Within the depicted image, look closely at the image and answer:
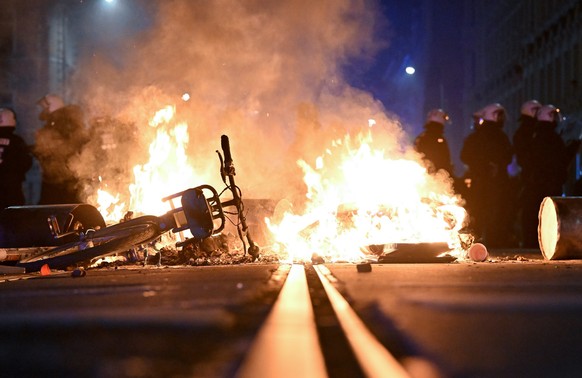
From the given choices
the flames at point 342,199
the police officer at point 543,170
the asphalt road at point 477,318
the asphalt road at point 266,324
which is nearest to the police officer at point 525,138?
the police officer at point 543,170

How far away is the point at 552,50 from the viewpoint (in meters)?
37.4

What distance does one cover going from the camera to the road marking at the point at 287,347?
3.96m

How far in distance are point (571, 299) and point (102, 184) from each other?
12.1 metres

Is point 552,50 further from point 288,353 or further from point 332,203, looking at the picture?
point 288,353

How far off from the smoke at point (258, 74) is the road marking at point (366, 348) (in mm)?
13361

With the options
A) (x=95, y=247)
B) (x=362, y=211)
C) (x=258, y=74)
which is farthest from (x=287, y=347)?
(x=258, y=74)

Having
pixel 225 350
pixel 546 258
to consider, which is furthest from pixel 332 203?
pixel 225 350

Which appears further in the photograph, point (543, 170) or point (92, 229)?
point (543, 170)

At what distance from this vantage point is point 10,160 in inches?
715

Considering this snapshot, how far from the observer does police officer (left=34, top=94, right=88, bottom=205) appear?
18.2 m

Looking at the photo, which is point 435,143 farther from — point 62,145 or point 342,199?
point 62,145

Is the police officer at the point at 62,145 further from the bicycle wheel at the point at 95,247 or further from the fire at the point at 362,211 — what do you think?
the bicycle wheel at the point at 95,247

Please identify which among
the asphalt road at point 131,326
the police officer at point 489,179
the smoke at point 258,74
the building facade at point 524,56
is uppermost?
the building facade at point 524,56

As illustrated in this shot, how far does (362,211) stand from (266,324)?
9.22m
